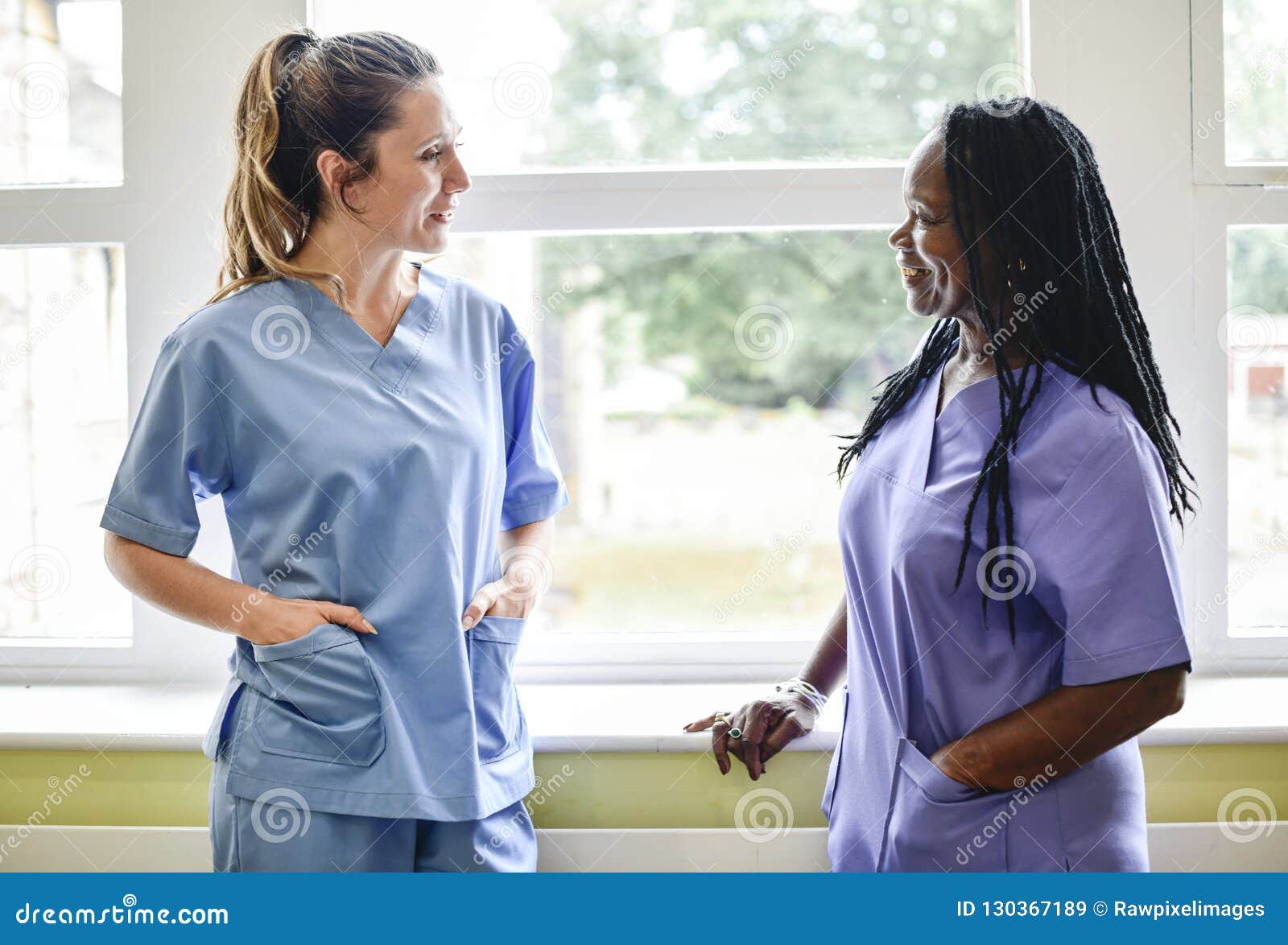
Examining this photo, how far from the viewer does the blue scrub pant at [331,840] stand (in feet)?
3.50

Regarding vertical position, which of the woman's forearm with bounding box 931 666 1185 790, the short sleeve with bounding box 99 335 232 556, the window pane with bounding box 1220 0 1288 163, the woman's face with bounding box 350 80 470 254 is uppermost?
the window pane with bounding box 1220 0 1288 163

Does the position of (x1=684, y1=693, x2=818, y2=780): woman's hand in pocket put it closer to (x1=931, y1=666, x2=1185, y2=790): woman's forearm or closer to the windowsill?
the windowsill

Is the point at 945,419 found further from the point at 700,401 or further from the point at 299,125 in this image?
the point at 299,125

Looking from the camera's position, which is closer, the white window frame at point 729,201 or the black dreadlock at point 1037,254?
the black dreadlock at point 1037,254

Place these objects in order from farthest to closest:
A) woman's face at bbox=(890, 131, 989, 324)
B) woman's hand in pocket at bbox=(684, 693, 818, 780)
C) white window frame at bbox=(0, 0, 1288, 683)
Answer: white window frame at bbox=(0, 0, 1288, 683) → woman's hand in pocket at bbox=(684, 693, 818, 780) → woman's face at bbox=(890, 131, 989, 324)

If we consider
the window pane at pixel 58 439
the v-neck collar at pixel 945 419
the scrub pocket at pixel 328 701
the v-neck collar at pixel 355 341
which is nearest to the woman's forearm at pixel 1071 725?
the v-neck collar at pixel 945 419

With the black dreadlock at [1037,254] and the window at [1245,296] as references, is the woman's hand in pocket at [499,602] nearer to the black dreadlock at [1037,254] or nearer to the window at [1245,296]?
the black dreadlock at [1037,254]

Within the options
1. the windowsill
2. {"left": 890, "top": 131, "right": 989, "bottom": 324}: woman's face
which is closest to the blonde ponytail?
{"left": 890, "top": 131, "right": 989, "bottom": 324}: woman's face

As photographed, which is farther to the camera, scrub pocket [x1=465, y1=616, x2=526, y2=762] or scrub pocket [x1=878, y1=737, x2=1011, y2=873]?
scrub pocket [x1=465, y1=616, x2=526, y2=762]

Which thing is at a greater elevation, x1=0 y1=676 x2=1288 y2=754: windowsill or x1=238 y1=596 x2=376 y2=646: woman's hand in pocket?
x1=238 y1=596 x2=376 y2=646: woman's hand in pocket

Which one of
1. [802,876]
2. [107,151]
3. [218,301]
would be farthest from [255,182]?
[802,876]

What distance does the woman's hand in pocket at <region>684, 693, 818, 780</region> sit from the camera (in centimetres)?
125

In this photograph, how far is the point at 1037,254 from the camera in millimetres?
998

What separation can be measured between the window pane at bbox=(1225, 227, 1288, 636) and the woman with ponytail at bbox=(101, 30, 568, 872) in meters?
1.24
